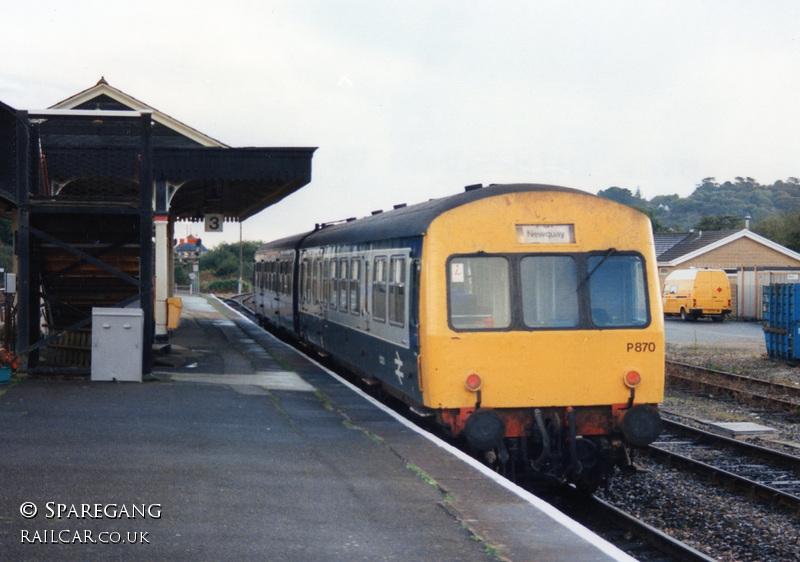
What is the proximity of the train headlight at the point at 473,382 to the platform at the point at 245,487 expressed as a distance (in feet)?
2.11

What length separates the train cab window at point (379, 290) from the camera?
36.4 feet

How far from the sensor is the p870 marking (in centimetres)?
915

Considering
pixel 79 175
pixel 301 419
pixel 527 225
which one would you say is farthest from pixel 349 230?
pixel 79 175

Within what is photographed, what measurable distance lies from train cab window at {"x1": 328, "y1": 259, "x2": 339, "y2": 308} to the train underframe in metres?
5.77

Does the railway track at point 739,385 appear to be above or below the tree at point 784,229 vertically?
below

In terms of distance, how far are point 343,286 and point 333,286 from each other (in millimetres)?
923

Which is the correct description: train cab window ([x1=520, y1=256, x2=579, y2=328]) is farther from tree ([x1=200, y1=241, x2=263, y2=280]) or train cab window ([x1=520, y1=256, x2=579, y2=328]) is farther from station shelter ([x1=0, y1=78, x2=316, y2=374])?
tree ([x1=200, y1=241, x2=263, y2=280])

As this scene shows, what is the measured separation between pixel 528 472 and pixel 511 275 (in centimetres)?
198

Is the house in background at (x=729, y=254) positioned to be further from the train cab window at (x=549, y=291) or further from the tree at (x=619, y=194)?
the tree at (x=619, y=194)

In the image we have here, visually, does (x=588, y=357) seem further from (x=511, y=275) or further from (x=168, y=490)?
(x=168, y=490)

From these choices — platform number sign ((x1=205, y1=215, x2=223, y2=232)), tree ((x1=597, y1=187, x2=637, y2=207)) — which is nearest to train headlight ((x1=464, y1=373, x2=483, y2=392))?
platform number sign ((x1=205, y1=215, x2=223, y2=232))

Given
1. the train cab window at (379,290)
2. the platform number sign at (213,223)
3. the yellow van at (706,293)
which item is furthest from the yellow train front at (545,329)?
the yellow van at (706,293)

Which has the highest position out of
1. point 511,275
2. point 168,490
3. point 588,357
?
point 511,275

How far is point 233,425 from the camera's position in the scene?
10133 millimetres
